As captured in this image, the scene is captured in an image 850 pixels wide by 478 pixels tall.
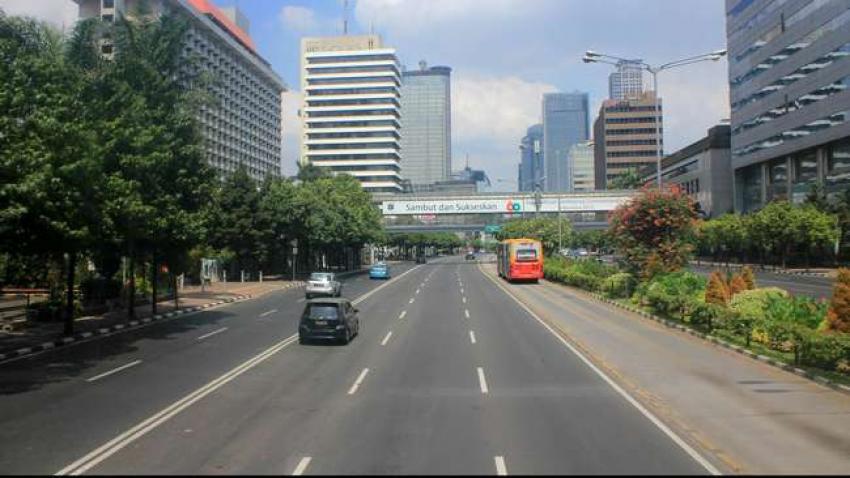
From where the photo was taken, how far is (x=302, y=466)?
9.19 m

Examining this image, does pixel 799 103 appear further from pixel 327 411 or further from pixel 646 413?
pixel 327 411

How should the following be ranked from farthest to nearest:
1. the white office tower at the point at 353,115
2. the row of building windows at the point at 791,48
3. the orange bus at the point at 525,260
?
the white office tower at the point at 353,115, the row of building windows at the point at 791,48, the orange bus at the point at 525,260

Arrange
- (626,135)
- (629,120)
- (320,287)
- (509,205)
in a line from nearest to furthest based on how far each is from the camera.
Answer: (320,287)
(509,205)
(629,120)
(626,135)

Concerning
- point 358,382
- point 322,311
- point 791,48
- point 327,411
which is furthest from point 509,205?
point 327,411

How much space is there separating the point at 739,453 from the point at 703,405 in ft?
10.8

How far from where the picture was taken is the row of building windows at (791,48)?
6717 cm

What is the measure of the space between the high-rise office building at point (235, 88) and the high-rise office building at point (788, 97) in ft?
230

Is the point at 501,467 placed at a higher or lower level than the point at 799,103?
lower

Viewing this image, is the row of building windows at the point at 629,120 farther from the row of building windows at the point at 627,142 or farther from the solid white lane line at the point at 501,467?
the solid white lane line at the point at 501,467

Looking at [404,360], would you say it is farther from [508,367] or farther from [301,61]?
[301,61]

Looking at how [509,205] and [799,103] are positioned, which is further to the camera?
[509,205]

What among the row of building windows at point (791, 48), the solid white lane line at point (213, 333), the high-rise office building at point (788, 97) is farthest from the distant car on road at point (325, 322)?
the row of building windows at point (791, 48)

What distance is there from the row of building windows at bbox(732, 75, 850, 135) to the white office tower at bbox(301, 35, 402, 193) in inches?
3938

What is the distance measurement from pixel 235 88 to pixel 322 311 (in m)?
135
